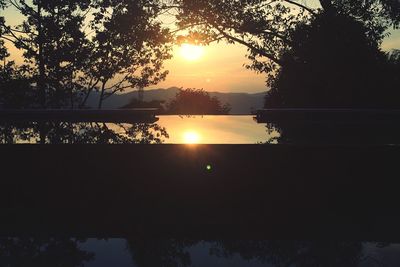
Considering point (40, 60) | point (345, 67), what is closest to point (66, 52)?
point (40, 60)

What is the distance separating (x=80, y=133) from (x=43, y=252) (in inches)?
78.1

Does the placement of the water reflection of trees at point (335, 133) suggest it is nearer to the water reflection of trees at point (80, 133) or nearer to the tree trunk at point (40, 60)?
the water reflection of trees at point (80, 133)

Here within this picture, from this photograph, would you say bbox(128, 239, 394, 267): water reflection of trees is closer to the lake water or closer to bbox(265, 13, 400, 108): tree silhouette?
the lake water

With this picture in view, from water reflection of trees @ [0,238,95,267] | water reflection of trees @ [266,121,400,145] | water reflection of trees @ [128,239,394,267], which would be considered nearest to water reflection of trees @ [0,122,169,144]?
water reflection of trees @ [0,238,95,267]

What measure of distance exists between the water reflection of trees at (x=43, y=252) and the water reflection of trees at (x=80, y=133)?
1169mm

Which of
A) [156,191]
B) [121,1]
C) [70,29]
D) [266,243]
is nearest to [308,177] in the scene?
[266,243]

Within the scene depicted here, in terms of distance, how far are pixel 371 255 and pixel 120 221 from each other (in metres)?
2.73

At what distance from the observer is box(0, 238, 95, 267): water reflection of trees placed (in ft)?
11.8

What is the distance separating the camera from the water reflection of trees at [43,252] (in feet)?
11.8

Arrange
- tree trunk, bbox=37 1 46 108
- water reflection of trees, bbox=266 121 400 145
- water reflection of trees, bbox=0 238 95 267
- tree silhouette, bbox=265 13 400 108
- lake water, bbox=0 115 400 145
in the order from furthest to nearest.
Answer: tree trunk, bbox=37 1 46 108, tree silhouette, bbox=265 13 400 108, lake water, bbox=0 115 400 145, water reflection of trees, bbox=266 121 400 145, water reflection of trees, bbox=0 238 95 267

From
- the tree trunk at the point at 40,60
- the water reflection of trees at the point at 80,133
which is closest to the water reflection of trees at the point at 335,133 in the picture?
the water reflection of trees at the point at 80,133

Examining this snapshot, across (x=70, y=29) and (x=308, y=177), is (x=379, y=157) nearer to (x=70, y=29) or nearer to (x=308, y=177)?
(x=308, y=177)

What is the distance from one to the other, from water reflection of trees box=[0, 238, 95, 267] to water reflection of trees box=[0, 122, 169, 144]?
117 centimetres

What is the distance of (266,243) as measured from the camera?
4227mm
